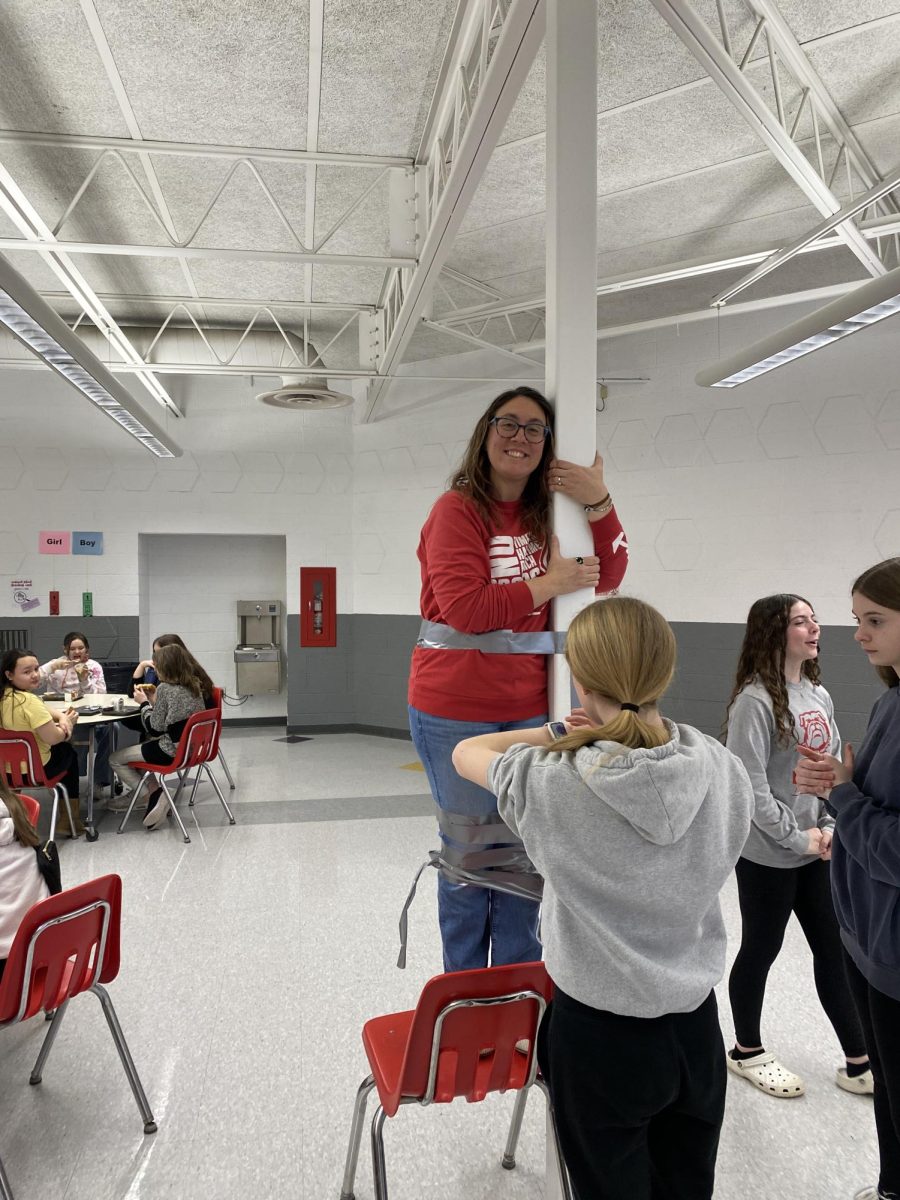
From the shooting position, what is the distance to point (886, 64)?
374 cm

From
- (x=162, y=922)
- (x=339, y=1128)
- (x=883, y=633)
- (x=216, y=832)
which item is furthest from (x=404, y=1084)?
(x=216, y=832)

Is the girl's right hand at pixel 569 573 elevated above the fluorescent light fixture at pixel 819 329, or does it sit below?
below

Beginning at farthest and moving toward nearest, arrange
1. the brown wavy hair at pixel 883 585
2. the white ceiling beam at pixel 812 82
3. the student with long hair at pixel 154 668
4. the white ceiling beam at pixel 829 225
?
the student with long hair at pixel 154 668, the white ceiling beam at pixel 829 225, the white ceiling beam at pixel 812 82, the brown wavy hair at pixel 883 585

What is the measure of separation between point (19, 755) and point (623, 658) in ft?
14.3

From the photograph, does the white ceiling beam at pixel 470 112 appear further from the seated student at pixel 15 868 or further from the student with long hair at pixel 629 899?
the seated student at pixel 15 868

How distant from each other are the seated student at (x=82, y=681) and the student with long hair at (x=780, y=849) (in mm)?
5031

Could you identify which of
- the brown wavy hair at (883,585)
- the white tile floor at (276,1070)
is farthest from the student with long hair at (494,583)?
the white tile floor at (276,1070)

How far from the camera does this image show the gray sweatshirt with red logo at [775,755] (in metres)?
2.48

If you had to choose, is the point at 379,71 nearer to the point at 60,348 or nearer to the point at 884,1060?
the point at 60,348

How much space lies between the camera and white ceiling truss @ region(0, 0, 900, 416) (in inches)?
138

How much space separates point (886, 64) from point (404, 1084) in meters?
4.59

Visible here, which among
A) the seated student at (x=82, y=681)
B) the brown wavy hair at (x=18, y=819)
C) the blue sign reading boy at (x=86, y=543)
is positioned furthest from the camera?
the blue sign reading boy at (x=86, y=543)

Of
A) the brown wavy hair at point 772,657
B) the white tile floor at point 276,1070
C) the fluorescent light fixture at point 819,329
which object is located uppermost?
the fluorescent light fixture at point 819,329

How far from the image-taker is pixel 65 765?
5.29 m
